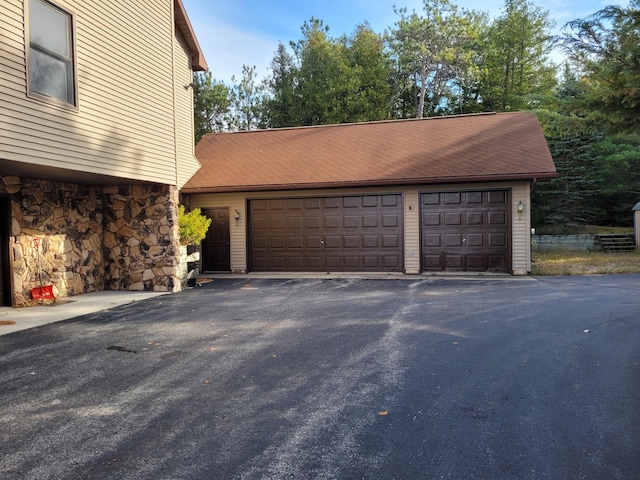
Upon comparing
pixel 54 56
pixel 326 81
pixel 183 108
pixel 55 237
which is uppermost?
pixel 326 81

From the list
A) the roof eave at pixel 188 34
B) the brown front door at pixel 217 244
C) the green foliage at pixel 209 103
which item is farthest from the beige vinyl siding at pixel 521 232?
the green foliage at pixel 209 103

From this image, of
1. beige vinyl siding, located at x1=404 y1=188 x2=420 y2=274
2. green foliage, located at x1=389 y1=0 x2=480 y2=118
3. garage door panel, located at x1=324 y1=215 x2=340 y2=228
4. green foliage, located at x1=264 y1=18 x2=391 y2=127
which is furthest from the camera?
green foliage, located at x1=389 y1=0 x2=480 y2=118

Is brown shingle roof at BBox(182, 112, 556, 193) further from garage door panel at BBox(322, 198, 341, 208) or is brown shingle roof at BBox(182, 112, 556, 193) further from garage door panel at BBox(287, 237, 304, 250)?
garage door panel at BBox(287, 237, 304, 250)

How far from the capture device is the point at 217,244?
14.3 metres

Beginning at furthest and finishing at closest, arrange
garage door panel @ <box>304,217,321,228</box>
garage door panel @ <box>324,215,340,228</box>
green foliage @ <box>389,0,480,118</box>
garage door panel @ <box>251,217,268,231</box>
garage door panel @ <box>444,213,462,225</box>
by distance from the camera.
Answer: green foliage @ <box>389,0,480,118</box> < garage door panel @ <box>251,217,268,231</box> < garage door panel @ <box>304,217,321,228</box> < garage door panel @ <box>324,215,340,228</box> < garage door panel @ <box>444,213,462,225</box>

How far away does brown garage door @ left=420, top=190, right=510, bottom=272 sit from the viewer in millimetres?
12344

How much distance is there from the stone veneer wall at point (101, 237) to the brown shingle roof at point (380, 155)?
3361mm

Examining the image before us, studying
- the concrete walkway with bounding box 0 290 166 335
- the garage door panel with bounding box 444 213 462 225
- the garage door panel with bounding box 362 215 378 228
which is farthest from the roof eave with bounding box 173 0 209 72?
the garage door panel with bounding box 444 213 462 225

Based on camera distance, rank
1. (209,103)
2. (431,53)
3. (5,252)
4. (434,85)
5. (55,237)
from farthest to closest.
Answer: (434,85) → (431,53) → (209,103) → (55,237) → (5,252)

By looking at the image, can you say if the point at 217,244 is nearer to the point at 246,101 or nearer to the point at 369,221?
the point at 369,221

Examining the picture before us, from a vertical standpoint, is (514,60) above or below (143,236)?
above

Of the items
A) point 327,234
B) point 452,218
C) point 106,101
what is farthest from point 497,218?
point 106,101

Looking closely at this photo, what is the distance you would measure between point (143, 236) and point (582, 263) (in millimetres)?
12761

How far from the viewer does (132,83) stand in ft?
29.5
